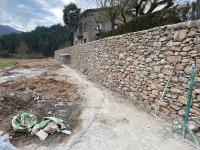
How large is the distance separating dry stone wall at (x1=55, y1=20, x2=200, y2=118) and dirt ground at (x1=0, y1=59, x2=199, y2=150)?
1.61 feet

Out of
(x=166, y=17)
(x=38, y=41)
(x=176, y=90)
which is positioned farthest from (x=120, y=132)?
(x=38, y=41)

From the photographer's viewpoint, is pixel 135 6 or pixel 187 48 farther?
pixel 135 6

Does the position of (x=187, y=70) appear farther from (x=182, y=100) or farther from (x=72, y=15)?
(x=72, y=15)

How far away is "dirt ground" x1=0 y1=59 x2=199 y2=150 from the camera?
375cm

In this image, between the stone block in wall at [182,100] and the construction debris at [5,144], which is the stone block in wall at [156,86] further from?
the construction debris at [5,144]

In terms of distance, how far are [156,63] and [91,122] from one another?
92.4 inches

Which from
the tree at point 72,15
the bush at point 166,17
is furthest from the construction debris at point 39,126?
the tree at point 72,15

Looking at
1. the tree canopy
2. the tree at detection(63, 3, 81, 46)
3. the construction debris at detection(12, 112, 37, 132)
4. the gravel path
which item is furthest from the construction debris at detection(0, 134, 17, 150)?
the tree canopy

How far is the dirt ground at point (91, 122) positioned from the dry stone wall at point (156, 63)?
0.49 meters

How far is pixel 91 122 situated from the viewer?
4.75m

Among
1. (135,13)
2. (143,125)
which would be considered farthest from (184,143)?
(135,13)

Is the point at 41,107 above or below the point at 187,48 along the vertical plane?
below

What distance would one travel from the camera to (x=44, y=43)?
4931 centimetres

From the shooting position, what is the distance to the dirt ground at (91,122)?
3.75 m
